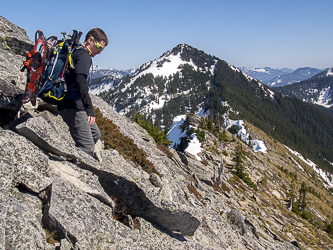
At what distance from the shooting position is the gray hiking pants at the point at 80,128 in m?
5.48

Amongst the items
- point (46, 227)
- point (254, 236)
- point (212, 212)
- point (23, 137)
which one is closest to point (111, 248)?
point (46, 227)

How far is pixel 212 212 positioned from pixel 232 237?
5.30ft

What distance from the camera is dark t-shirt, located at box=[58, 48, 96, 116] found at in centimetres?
503

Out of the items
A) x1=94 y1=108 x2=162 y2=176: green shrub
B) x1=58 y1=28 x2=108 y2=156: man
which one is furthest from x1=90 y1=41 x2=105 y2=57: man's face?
x1=94 y1=108 x2=162 y2=176: green shrub

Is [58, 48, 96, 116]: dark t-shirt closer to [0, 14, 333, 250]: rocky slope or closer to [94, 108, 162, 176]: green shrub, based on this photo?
[0, 14, 333, 250]: rocky slope

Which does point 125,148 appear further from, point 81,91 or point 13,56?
point 13,56

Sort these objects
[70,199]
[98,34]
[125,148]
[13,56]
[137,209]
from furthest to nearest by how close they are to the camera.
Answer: [125,148], [13,56], [137,209], [98,34], [70,199]

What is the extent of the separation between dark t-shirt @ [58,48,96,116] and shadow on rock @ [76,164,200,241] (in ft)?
7.53

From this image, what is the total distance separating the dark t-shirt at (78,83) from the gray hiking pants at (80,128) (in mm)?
158

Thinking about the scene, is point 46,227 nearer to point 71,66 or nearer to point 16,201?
point 16,201

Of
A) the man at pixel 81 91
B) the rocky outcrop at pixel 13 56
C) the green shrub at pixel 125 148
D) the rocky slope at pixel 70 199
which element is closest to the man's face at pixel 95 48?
the man at pixel 81 91

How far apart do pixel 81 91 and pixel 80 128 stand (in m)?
1.13

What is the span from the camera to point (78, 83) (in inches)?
199

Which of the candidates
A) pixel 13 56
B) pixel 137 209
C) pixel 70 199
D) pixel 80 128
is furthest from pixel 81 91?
pixel 13 56
